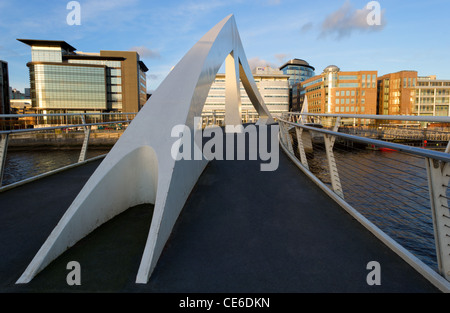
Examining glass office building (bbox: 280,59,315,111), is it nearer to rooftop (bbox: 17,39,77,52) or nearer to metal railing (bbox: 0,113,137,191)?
rooftop (bbox: 17,39,77,52)

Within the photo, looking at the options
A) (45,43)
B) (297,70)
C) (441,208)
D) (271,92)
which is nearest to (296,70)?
(297,70)

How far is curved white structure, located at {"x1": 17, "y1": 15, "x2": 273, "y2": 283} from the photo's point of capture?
2.39 meters

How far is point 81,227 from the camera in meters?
2.71

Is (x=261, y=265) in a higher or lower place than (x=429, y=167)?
lower

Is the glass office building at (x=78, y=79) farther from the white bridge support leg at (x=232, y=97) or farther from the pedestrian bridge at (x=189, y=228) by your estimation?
the pedestrian bridge at (x=189, y=228)

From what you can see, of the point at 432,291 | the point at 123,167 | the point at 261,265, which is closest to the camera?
the point at 432,291

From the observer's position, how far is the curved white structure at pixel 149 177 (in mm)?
2390

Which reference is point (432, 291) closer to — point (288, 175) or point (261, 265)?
point (261, 265)

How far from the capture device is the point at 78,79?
2392 inches

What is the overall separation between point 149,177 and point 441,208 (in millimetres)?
3079

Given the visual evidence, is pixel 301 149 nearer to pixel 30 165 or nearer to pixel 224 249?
pixel 224 249

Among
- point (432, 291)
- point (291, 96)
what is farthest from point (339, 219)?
point (291, 96)

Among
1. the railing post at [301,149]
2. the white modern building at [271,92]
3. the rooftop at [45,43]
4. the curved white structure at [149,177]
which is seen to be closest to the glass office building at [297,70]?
the white modern building at [271,92]
